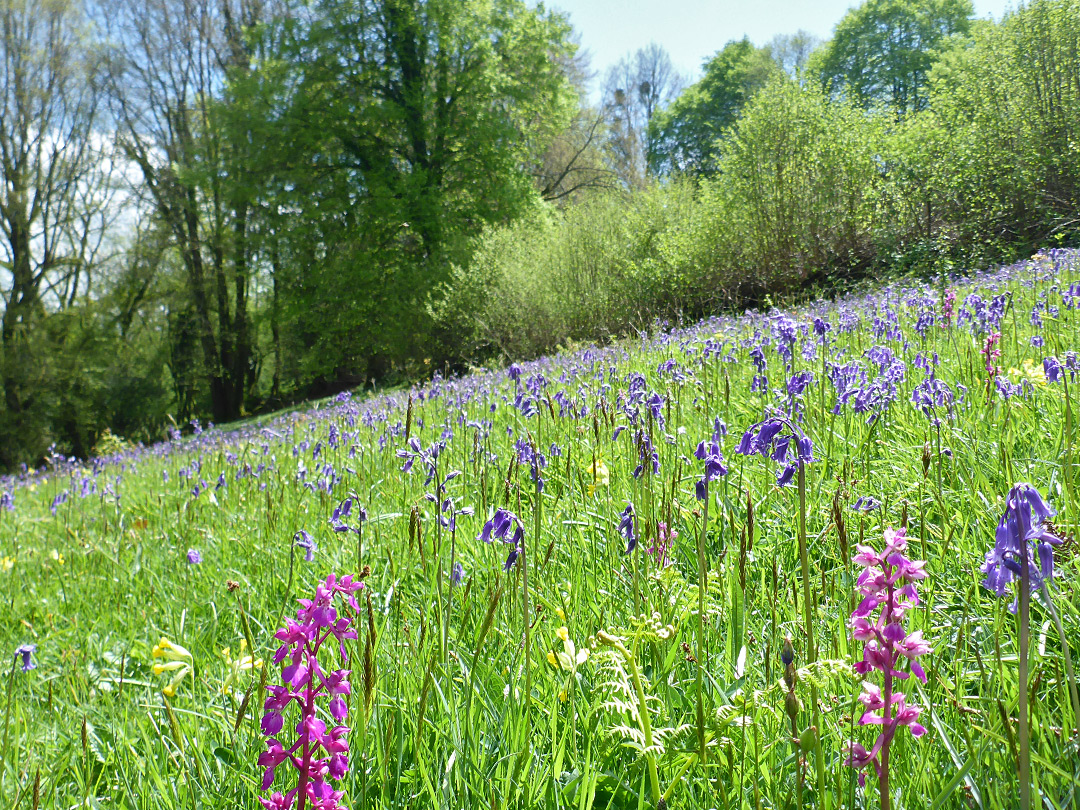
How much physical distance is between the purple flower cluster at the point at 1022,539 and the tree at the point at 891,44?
40255 mm

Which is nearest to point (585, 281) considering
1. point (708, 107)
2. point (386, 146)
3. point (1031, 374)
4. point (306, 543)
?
point (386, 146)

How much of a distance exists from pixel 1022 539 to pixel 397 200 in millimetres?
22381

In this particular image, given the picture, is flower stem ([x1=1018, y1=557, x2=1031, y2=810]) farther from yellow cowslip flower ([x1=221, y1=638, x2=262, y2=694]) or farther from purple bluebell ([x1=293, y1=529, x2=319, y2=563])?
purple bluebell ([x1=293, y1=529, x2=319, y2=563])

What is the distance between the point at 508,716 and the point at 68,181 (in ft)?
89.7

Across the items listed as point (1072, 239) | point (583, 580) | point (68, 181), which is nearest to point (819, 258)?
point (1072, 239)

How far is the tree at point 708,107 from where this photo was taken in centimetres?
3906

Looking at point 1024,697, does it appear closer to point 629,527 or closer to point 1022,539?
point 1022,539

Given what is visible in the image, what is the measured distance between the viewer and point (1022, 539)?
726mm

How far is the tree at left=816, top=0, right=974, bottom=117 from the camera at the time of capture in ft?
114

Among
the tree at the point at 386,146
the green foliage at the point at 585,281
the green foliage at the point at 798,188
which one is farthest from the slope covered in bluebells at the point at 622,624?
the tree at the point at 386,146

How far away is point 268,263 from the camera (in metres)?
24.6

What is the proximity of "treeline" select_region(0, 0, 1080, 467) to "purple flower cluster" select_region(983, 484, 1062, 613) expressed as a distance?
43.8ft

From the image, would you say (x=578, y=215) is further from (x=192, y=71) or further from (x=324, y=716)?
(x=192, y=71)

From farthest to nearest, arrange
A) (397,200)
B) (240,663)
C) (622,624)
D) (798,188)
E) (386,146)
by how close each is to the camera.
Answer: (386,146), (397,200), (798,188), (622,624), (240,663)
